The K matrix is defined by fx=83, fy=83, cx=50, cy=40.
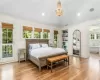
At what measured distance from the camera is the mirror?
21.1 ft

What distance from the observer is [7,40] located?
488 cm

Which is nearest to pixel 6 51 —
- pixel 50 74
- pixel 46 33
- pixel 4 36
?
pixel 4 36

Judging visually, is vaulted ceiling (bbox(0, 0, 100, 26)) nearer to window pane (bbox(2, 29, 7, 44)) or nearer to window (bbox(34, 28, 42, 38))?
window pane (bbox(2, 29, 7, 44))

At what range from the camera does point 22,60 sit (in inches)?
208

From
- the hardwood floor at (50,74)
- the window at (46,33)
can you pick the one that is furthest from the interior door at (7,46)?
the window at (46,33)

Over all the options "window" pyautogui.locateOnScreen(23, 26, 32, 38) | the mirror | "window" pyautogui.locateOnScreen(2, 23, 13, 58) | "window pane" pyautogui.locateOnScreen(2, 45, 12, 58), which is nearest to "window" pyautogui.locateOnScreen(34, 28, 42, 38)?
"window" pyautogui.locateOnScreen(23, 26, 32, 38)

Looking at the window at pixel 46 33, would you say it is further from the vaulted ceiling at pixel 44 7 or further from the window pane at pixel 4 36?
the window pane at pixel 4 36

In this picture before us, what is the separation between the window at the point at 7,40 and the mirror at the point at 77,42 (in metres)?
4.71

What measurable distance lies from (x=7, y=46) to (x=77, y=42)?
16.3 feet

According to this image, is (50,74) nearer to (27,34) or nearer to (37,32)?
(27,34)

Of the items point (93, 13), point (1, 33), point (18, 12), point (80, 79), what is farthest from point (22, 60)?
point (93, 13)

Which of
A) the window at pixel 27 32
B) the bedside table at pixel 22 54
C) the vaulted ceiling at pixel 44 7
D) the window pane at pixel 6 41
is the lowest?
the bedside table at pixel 22 54

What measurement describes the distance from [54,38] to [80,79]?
5.06 meters

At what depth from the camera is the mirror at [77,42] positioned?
6.42 meters
